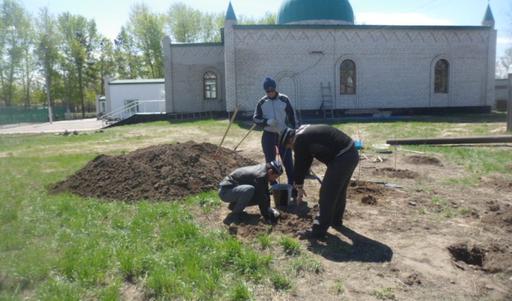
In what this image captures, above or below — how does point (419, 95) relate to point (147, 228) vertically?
above

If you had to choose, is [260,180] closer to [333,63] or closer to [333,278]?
[333,278]

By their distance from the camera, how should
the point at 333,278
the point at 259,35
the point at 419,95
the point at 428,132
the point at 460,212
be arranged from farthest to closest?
1. the point at 419,95
2. the point at 259,35
3. the point at 428,132
4. the point at 460,212
5. the point at 333,278

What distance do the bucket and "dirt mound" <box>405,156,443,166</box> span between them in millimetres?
5184

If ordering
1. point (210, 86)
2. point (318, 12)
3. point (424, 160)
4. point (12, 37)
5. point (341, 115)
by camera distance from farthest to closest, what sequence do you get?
point (12, 37), point (210, 86), point (318, 12), point (341, 115), point (424, 160)

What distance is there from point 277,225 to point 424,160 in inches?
242

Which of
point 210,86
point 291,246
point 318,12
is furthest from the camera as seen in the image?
point 210,86

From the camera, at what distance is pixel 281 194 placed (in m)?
5.95

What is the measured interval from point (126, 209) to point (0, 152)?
1136 cm

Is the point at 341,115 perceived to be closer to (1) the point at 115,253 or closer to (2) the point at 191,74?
(2) the point at 191,74

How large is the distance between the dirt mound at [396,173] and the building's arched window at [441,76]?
19326mm

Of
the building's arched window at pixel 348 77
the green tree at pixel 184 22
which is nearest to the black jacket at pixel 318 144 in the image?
the building's arched window at pixel 348 77

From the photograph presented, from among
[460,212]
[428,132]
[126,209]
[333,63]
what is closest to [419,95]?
[333,63]

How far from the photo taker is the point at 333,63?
969 inches

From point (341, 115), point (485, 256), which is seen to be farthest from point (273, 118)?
point (341, 115)
